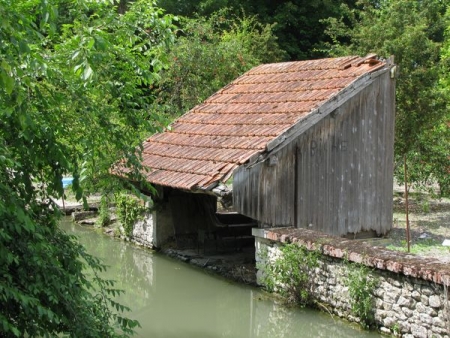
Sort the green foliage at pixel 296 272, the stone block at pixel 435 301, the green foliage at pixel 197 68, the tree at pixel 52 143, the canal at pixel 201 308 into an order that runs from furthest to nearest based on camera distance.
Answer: the green foliage at pixel 197 68 → the green foliage at pixel 296 272 → the canal at pixel 201 308 → the stone block at pixel 435 301 → the tree at pixel 52 143

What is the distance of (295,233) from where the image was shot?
33.4 ft

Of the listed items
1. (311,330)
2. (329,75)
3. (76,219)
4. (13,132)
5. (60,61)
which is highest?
(329,75)

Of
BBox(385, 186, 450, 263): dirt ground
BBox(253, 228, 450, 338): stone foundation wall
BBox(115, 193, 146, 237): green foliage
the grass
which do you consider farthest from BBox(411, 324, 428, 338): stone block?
BBox(115, 193, 146, 237): green foliage

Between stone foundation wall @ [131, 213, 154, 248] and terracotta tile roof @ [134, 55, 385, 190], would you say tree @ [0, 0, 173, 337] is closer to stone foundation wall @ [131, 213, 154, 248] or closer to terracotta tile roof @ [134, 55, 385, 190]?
terracotta tile roof @ [134, 55, 385, 190]

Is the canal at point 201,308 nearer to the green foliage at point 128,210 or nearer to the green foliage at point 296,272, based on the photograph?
the green foliage at point 296,272

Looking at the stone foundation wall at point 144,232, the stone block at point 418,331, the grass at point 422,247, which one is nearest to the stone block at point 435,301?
the stone block at point 418,331

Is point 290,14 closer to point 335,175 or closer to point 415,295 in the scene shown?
point 335,175

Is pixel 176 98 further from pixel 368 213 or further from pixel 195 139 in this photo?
pixel 368 213

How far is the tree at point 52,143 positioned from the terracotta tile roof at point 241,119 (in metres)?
4.20

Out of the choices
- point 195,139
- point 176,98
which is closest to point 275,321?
point 195,139

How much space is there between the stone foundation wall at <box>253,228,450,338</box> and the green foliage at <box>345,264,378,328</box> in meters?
0.07

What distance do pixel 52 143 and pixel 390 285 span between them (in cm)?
492

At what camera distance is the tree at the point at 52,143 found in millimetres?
4824

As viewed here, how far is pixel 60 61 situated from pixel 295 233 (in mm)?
5471
